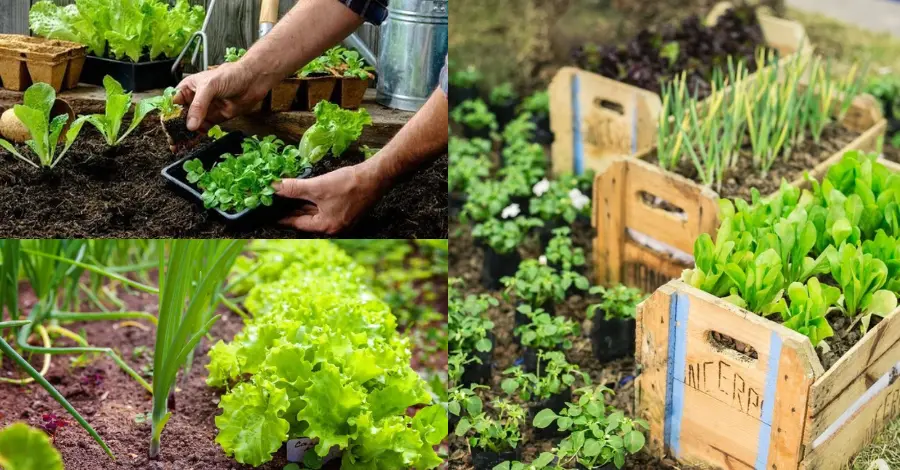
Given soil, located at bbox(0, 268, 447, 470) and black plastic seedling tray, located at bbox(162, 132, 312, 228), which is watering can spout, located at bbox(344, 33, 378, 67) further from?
soil, located at bbox(0, 268, 447, 470)

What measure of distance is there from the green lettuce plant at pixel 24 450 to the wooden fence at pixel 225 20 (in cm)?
117

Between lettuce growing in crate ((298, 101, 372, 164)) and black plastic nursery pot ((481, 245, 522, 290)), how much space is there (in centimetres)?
142

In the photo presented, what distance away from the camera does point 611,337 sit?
3.19 metres

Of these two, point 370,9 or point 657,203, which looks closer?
point 370,9

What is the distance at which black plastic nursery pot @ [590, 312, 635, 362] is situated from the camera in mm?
3174

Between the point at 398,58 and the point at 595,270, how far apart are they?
Answer: 5.17 ft

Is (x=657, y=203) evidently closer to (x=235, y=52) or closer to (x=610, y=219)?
(x=610, y=219)

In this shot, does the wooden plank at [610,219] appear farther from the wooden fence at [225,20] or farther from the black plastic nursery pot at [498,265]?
the wooden fence at [225,20]

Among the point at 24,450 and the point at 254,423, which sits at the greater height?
the point at 24,450

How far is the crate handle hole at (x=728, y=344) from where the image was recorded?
8.11 feet

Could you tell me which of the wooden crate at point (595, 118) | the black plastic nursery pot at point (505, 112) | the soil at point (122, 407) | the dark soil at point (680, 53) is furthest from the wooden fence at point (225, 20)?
the black plastic nursery pot at point (505, 112)

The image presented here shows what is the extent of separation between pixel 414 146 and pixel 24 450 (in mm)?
1163

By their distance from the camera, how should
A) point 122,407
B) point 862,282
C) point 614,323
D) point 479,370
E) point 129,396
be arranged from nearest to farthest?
point 862,282 < point 122,407 < point 129,396 < point 479,370 < point 614,323

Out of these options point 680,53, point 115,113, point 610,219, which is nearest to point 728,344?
point 610,219
